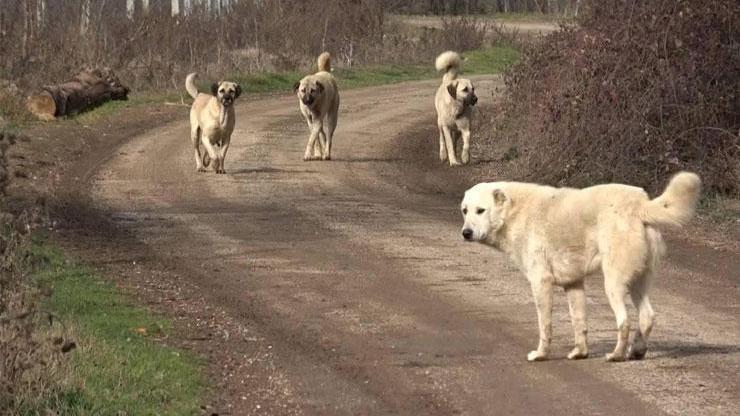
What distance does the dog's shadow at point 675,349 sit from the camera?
10297 mm

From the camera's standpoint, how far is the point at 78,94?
2911cm

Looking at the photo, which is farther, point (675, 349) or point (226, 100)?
point (226, 100)

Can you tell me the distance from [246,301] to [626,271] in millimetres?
3936

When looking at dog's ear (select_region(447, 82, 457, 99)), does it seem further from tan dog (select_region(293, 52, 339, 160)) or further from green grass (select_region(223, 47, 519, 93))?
green grass (select_region(223, 47, 519, 93))

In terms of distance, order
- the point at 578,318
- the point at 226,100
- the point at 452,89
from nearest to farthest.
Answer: the point at 578,318 → the point at 226,100 → the point at 452,89

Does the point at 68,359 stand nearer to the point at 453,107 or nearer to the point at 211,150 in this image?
the point at 211,150

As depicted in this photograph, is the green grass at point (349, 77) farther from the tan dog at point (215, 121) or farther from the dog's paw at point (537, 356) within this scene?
the dog's paw at point (537, 356)

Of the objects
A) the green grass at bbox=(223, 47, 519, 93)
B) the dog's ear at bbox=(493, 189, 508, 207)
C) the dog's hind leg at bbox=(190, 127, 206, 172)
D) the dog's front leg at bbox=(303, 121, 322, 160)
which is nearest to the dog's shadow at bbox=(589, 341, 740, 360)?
the dog's ear at bbox=(493, 189, 508, 207)

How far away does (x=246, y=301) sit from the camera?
12641 millimetres

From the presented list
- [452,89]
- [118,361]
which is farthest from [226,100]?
[118,361]

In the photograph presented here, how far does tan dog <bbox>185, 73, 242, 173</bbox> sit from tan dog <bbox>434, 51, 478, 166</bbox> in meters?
3.52

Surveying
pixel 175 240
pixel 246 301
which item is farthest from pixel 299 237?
pixel 246 301

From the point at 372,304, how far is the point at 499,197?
7.63ft

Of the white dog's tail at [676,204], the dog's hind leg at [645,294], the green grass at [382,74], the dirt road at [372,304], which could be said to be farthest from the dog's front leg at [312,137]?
the white dog's tail at [676,204]
